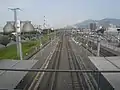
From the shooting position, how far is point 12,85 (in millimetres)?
7137

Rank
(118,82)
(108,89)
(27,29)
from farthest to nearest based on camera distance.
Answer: (27,29)
(118,82)
(108,89)

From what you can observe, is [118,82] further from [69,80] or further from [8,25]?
[8,25]

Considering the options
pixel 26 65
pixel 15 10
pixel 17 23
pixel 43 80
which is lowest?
pixel 43 80

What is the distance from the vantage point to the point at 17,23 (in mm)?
26688

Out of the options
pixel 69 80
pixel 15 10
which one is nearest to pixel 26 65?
pixel 69 80

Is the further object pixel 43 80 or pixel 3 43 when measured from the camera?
pixel 3 43

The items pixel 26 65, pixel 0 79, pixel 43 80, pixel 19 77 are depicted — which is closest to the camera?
pixel 0 79

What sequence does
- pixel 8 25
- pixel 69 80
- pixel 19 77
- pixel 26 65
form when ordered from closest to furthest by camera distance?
pixel 19 77, pixel 26 65, pixel 69 80, pixel 8 25

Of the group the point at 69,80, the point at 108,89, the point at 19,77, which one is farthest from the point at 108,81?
the point at 69,80

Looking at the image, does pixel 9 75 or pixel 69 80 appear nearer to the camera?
pixel 9 75

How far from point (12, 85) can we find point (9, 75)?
1.28ft

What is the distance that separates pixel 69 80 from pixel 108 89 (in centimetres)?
716

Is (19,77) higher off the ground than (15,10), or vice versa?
(15,10)

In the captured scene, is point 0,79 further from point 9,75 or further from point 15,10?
point 15,10
